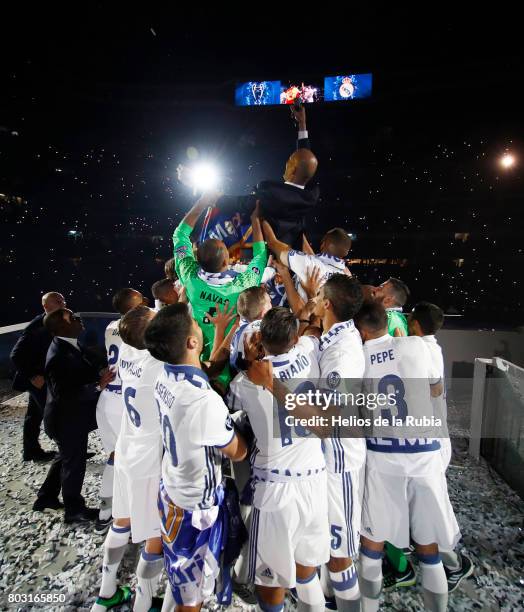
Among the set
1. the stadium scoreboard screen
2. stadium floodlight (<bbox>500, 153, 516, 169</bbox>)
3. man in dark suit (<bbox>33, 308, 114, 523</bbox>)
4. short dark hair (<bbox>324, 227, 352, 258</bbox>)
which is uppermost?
the stadium scoreboard screen

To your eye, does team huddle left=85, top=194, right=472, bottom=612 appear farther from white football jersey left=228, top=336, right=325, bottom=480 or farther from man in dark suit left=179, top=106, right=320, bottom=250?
man in dark suit left=179, top=106, right=320, bottom=250

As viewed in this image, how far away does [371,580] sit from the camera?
226 cm

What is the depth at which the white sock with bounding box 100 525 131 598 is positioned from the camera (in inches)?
88.7

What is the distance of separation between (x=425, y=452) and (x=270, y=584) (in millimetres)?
1212

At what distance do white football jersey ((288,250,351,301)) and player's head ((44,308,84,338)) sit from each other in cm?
206

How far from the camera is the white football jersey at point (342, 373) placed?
1946 mm

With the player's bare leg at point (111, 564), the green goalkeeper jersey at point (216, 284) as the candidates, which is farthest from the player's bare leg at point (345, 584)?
the green goalkeeper jersey at point (216, 284)

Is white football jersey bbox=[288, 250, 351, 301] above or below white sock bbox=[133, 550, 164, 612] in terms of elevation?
above

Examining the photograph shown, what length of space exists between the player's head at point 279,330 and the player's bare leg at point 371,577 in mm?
1520

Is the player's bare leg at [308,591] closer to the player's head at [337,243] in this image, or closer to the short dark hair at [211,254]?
the short dark hair at [211,254]

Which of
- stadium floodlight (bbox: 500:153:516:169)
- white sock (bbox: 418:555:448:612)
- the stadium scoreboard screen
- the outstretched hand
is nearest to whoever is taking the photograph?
white sock (bbox: 418:555:448:612)

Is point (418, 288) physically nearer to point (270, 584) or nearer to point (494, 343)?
point (494, 343)

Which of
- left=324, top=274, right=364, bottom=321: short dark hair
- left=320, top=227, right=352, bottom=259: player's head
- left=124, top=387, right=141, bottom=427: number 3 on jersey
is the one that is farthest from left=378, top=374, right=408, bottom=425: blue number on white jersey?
left=124, top=387, right=141, bottom=427: number 3 on jersey

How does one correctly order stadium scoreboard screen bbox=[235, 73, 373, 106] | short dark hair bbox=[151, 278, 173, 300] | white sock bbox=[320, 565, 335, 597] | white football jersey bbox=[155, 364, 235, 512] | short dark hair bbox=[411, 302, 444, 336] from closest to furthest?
1. white football jersey bbox=[155, 364, 235, 512]
2. white sock bbox=[320, 565, 335, 597]
3. short dark hair bbox=[411, 302, 444, 336]
4. short dark hair bbox=[151, 278, 173, 300]
5. stadium scoreboard screen bbox=[235, 73, 373, 106]
